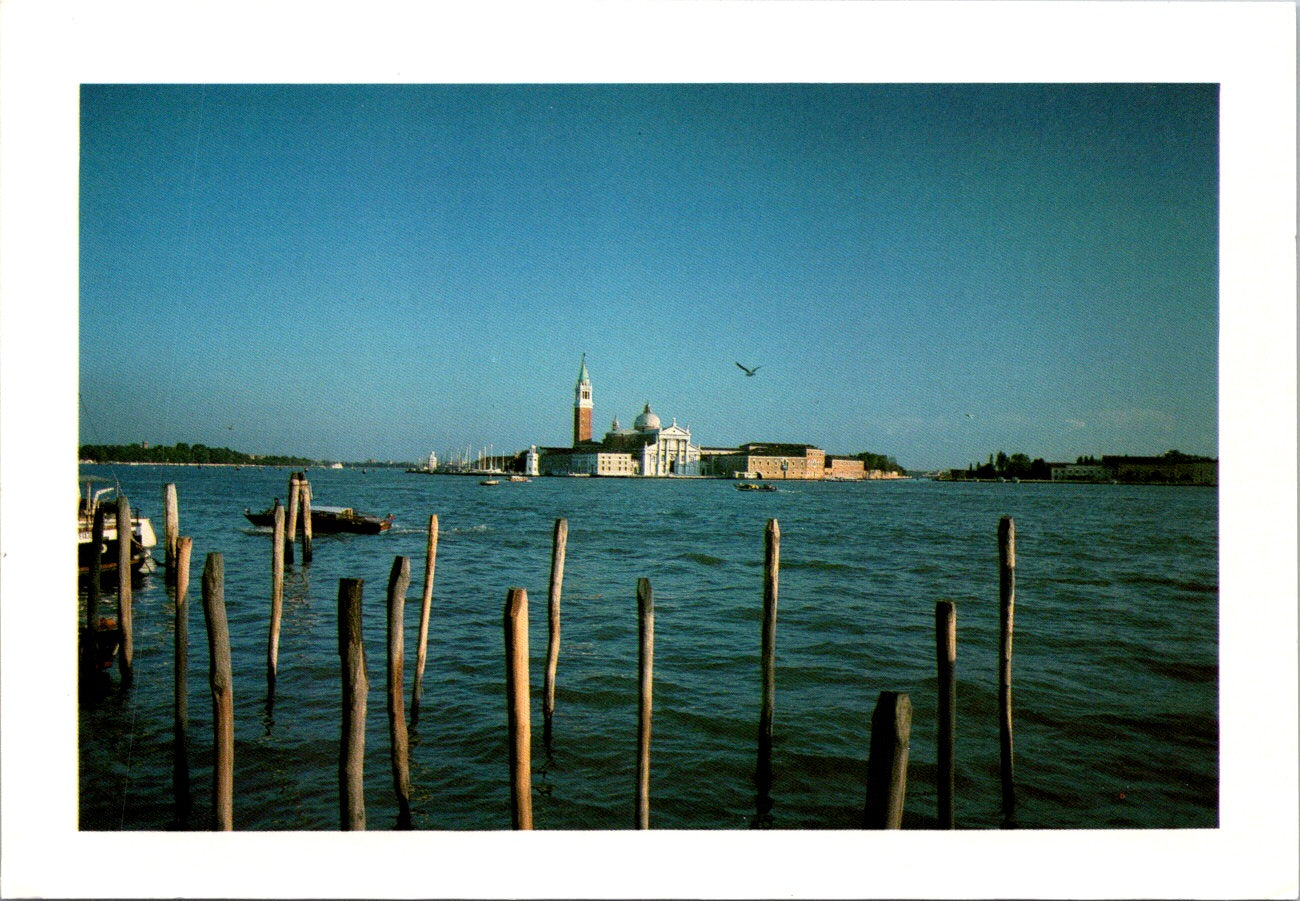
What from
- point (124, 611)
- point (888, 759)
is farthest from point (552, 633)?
point (124, 611)

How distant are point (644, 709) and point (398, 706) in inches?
48.5

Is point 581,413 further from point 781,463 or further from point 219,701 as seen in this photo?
point 219,701

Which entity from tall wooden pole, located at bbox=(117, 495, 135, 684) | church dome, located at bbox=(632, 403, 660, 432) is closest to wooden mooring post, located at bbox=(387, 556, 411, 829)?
tall wooden pole, located at bbox=(117, 495, 135, 684)

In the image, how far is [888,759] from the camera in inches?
111

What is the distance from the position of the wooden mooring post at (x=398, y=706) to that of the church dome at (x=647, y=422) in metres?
82.3

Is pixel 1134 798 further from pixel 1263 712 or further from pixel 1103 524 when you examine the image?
pixel 1103 524

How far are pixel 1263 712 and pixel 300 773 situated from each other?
488cm

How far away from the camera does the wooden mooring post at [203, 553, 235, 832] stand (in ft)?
11.1

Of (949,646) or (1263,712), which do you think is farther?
(1263,712)

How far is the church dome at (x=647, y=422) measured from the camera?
87.3m

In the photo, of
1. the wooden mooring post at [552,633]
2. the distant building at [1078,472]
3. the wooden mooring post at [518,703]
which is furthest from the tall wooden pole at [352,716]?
the distant building at [1078,472]

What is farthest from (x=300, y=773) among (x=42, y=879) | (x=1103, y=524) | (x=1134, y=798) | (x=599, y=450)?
(x=599, y=450)

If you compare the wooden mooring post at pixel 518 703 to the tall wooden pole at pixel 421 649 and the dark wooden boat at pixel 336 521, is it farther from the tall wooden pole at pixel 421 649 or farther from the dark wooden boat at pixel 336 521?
the dark wooden boat at pixel 336 521

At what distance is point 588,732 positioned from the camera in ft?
17.5
